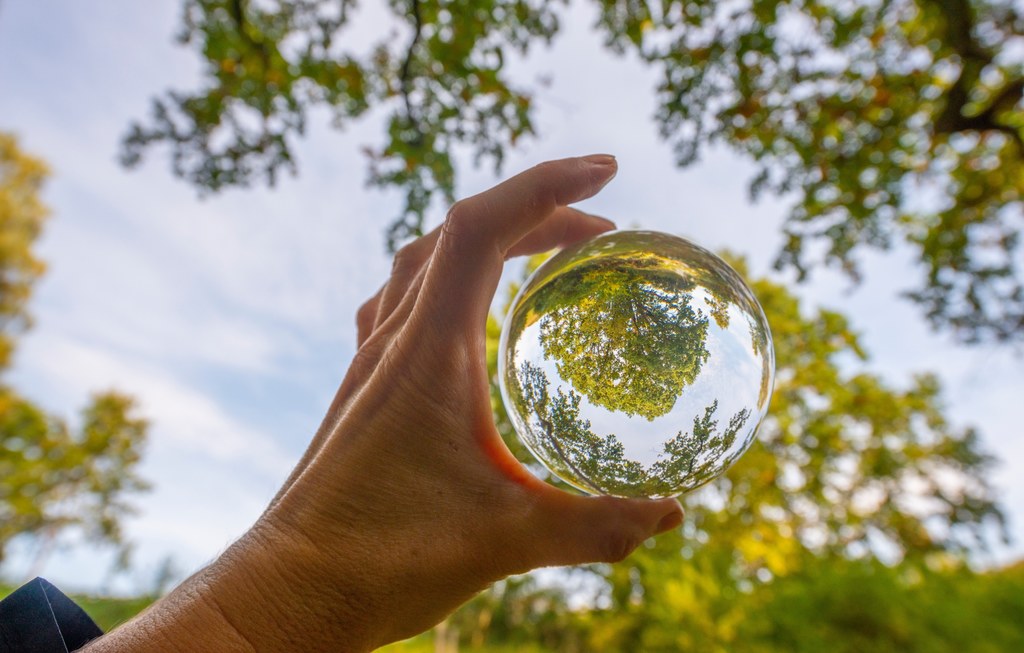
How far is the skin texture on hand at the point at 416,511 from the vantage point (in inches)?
53.6

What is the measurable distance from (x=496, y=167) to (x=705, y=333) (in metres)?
2.91

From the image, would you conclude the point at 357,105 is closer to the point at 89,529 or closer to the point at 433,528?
the point at 433,528

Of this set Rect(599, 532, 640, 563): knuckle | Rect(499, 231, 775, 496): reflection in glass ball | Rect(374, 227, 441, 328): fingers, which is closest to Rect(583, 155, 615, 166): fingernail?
Rect(499, 231, 775, 496): reflection in glass ball

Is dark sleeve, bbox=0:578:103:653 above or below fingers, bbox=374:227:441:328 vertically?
below

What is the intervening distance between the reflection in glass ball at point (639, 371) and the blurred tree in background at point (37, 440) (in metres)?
26.0

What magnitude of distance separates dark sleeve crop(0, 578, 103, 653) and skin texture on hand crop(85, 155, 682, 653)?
0.53 feet

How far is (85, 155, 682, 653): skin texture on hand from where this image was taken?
136 cm

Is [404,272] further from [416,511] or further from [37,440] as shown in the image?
[37,440]

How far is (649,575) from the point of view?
580cm

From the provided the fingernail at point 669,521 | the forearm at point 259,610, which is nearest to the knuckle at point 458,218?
the forearm at point 259,610

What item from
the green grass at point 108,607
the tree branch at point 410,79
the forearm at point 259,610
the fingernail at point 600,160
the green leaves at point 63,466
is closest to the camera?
the forearm at point 259,610

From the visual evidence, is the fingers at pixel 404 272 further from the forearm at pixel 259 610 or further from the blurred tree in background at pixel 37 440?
the blurred tree in background at pixel 37 440

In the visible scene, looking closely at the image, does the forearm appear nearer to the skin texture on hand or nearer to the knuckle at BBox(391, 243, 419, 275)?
the skin texture on hand

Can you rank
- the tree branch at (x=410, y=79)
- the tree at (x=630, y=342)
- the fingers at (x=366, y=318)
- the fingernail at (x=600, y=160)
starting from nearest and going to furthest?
1. the tree at (x=630, y=342)
2. the fingernail at (x=600, y=160)
3. the fingers at (x=366, y=318)
4. the tree branch at (x=410, y=79)
